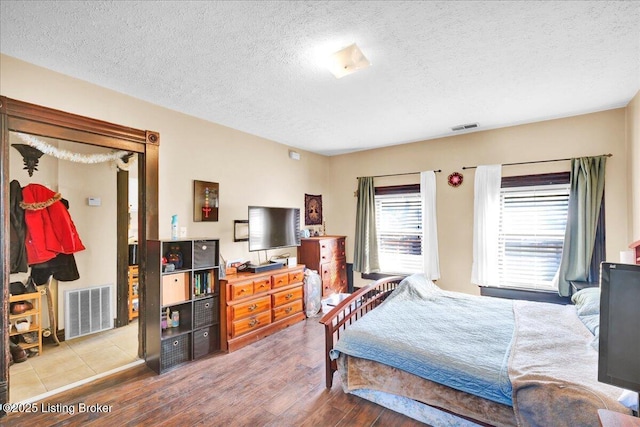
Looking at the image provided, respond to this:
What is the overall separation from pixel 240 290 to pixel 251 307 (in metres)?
0.26

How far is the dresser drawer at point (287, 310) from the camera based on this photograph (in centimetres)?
359

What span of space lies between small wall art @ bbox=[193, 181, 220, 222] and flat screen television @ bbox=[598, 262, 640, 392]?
10.8ft

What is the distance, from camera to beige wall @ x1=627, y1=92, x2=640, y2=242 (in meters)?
2.73

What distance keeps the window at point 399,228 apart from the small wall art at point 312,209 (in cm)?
102

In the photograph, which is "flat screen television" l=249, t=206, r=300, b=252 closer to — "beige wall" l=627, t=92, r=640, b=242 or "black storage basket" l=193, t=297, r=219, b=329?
"black storage basket" l=193, t=297, r=219, b=329

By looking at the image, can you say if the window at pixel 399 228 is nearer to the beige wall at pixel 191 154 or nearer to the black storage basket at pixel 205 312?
the beige wall at pixel 191 154

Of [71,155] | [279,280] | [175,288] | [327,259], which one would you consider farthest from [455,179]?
[71,155]

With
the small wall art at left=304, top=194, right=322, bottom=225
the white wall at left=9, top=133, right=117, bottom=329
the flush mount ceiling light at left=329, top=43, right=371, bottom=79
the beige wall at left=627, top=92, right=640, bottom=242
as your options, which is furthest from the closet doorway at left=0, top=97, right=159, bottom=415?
the beige wall at left=627, top=92, right=640, bottom=242

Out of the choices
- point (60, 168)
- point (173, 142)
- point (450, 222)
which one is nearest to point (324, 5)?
point (173, 142)

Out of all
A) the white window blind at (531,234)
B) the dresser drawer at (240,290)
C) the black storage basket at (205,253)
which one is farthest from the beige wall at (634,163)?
the black storage basket at (205,253)

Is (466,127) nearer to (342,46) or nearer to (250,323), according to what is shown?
(342,46)

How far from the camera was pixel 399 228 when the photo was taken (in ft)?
15.0

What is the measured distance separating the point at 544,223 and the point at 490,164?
0.96 metres

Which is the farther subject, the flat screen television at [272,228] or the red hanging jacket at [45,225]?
the flat screen television at [272,228]
